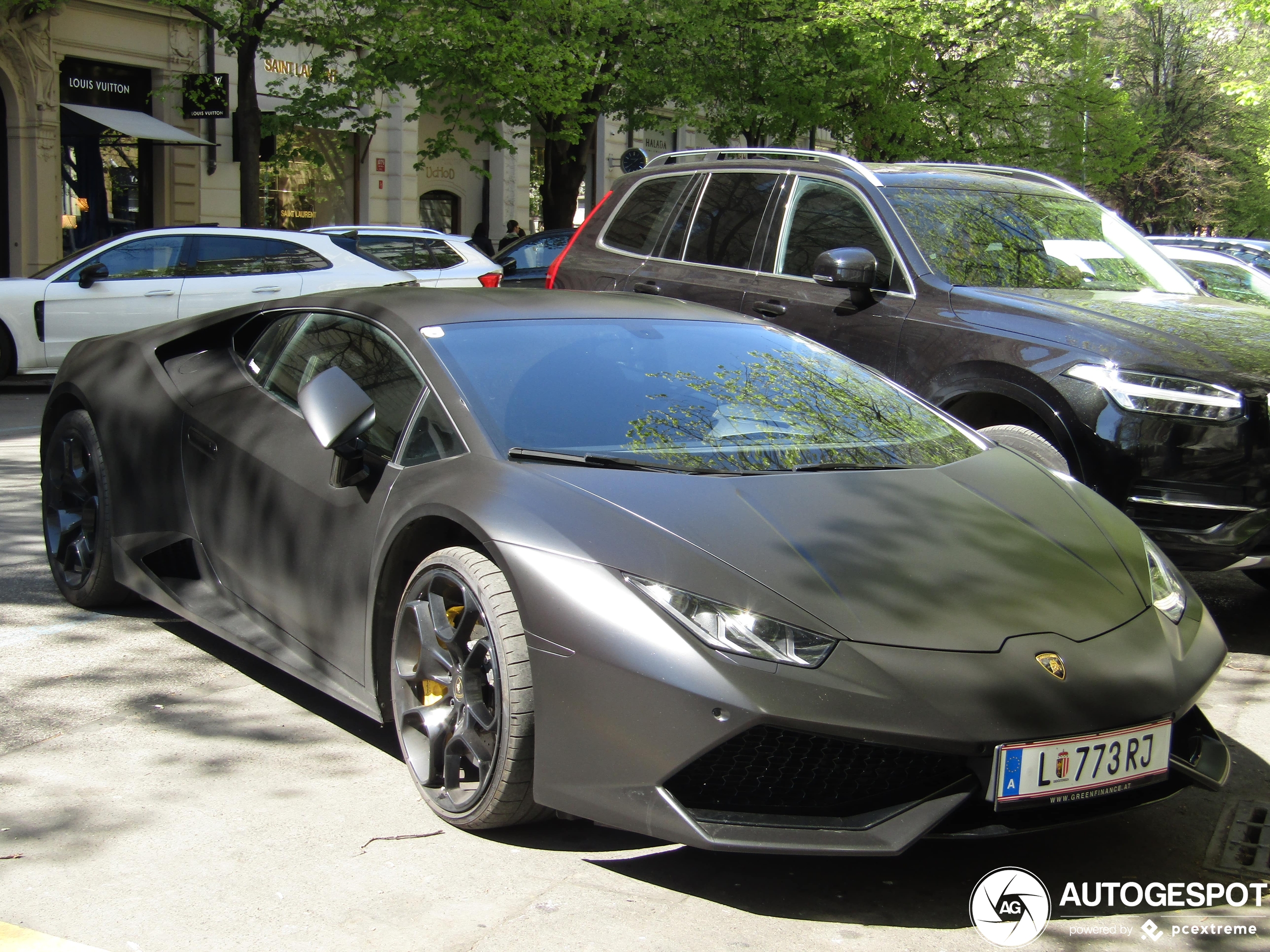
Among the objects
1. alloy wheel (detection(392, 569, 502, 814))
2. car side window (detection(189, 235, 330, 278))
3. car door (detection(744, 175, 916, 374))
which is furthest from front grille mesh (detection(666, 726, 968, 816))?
car side window (detection(189, 235, 330, 278))

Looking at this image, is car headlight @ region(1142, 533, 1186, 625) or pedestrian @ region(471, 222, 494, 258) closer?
car headlight @ region(1142, 533, 1186, 625)

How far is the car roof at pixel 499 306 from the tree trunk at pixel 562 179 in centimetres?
1861

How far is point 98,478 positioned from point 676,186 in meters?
3.86

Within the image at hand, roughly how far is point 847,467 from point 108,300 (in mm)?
11658

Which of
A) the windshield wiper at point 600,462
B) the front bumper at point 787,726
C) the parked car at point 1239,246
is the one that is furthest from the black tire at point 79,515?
the parked car at point 1239,246

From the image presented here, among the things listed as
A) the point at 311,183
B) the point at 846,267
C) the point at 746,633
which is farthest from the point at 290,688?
the point at 311,183

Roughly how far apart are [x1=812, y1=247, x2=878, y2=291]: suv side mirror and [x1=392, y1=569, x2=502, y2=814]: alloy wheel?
3.18 m

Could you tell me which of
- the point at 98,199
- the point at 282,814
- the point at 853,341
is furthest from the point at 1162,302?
the point at 98,199

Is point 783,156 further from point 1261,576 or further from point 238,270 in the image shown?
point 238,270

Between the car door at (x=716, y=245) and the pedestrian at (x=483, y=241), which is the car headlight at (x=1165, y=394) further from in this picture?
the pedestrian at (x=483, y=241)

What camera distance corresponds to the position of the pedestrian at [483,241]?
18078 mm

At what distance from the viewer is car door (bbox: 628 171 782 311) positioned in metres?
7.09

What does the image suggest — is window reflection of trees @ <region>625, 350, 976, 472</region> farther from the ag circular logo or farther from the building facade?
the building facade

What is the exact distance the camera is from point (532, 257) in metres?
18.4
